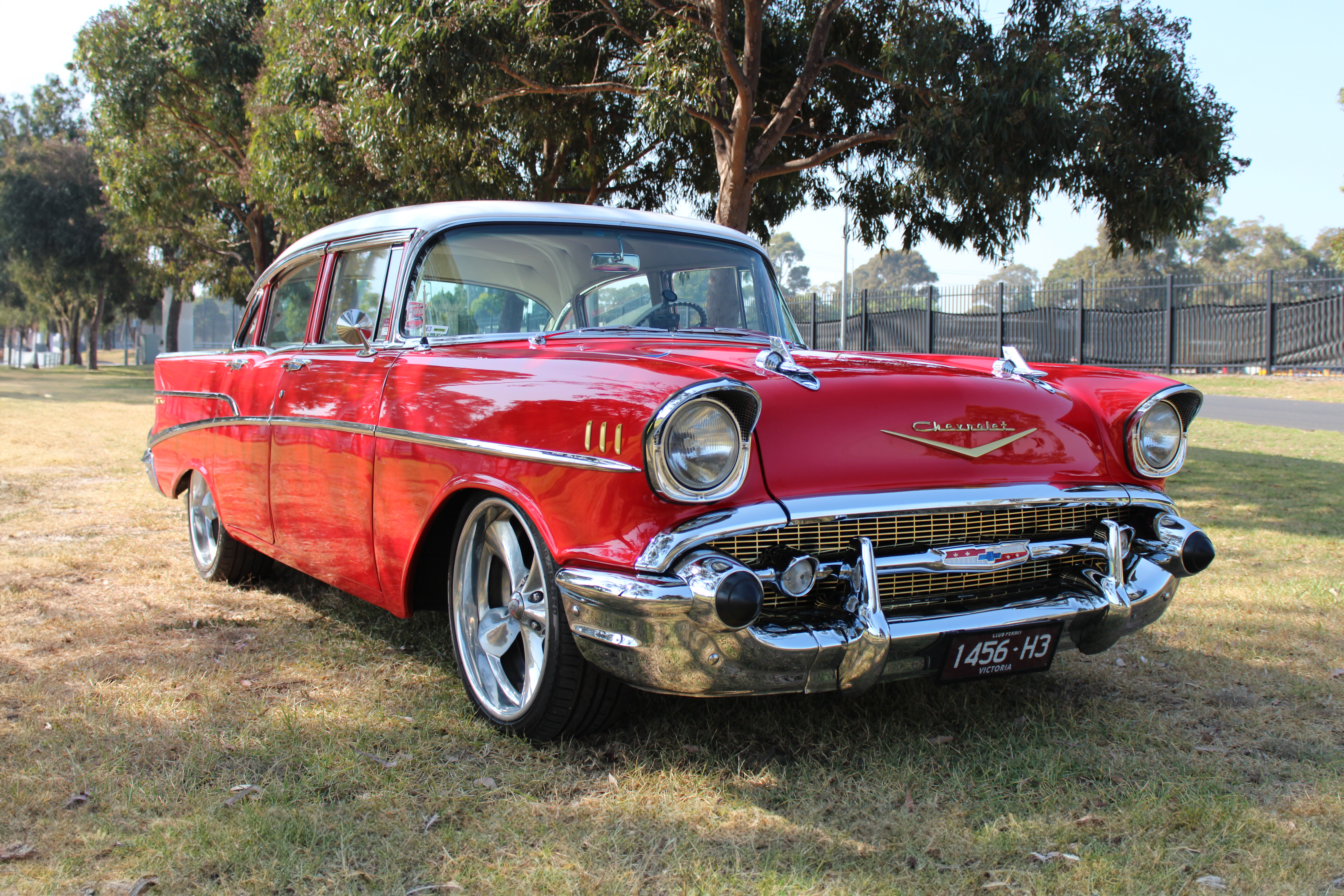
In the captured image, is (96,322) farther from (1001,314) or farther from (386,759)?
(386,759)

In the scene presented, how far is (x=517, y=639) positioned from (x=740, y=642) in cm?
96

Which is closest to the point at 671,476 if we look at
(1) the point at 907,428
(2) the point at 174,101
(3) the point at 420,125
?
(1) the point at 907,428

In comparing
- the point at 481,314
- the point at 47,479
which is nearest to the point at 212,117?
the point at 47,479

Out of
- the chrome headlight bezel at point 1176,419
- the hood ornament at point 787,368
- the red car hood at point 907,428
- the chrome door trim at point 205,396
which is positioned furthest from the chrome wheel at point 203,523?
the chrome headlight bezel at point 1176,419

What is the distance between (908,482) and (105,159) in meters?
21.7

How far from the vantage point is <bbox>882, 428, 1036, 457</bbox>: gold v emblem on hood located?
277cm

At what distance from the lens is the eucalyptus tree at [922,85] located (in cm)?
817

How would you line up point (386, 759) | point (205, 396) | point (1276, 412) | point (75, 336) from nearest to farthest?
point (386, 759), point (205, 396), point (1276, 412), point (75, 336)

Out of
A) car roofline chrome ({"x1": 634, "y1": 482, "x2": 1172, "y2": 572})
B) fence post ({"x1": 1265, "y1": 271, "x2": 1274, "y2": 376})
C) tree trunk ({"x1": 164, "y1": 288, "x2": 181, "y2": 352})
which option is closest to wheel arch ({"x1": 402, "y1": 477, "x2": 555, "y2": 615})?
car roofline chrome ({"x1": 634, "y1": 482, "x2": 1172, "y2": 572})

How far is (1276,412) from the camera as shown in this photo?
1567 centimetres

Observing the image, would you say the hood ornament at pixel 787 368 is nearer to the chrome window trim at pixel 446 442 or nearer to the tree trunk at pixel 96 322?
the chrome window trim at pixel 446 442

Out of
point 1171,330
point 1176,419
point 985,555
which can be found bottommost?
point 985,555

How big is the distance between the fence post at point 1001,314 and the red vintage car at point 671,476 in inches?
825

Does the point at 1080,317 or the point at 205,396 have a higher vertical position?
the point at 1080,317
